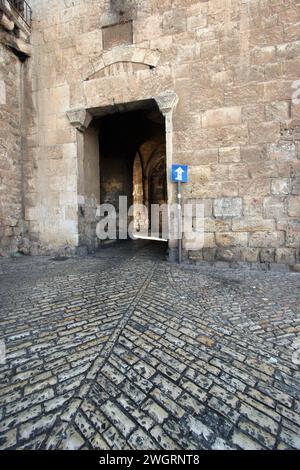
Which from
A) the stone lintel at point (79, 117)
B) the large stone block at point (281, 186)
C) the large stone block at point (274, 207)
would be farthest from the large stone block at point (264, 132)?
the stone lintel at point (79, 117)

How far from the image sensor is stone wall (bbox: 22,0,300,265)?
12.1 feet

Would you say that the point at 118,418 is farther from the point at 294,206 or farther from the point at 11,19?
the point at 11,19

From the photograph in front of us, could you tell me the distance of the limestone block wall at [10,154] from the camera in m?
4.76

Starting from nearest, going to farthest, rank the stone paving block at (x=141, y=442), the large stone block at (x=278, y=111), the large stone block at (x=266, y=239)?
the stone paving block at (x=141, y=442) → the large stone block at (x=278, y=111) → the large stone block at (x=266, y=239)

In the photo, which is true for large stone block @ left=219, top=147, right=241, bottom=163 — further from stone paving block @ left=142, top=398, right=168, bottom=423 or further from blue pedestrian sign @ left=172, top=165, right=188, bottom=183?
stone paving block @ left=142, top=398, right=168, bottom=423

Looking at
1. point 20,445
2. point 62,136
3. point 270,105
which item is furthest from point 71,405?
point 62,136

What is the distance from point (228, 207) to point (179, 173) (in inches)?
43.5

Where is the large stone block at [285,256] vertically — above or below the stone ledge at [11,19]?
below

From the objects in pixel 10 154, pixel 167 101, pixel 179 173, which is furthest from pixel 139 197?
pixel 179 173

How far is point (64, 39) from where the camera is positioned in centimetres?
484

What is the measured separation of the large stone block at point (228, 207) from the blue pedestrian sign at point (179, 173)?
76 cm

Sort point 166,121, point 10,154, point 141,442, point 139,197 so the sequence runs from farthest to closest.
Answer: point 139,197 → point 10,154 → point 166,121 → point 141,442

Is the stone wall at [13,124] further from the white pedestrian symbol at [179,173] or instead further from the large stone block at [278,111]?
the large stone block at [278,111]

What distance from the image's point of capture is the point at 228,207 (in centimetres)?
399
